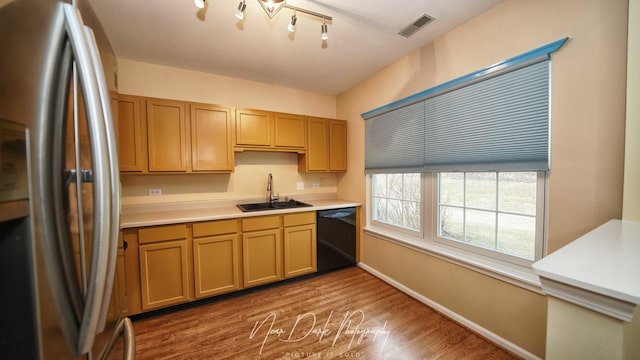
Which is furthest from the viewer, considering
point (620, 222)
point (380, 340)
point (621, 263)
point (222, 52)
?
point (222, 52)

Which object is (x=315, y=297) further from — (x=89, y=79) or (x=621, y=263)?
(x=89, y=79)

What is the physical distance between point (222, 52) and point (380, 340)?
9.82 ft

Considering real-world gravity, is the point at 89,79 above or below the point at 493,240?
above

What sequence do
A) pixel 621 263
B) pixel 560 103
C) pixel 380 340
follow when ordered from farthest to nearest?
pixel 380 340 → pixel 560 103 → pixel 621 263

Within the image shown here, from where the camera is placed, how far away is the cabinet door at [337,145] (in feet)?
11.0

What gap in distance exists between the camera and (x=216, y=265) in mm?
2385

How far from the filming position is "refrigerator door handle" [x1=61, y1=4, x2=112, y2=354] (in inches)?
19.4

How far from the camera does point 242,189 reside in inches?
121

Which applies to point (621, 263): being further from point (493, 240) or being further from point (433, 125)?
point (433, 125)

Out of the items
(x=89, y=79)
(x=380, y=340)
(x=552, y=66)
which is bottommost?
(x=380, y=340)

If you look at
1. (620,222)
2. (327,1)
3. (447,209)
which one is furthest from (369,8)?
(620,222)

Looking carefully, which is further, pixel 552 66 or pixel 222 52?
pixel 222 52

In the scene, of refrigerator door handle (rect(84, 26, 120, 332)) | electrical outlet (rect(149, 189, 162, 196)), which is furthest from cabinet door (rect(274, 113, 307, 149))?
refrigerator door handle (rect(84, 26, 120, 332))

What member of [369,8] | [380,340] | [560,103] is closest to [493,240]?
[560,103]
